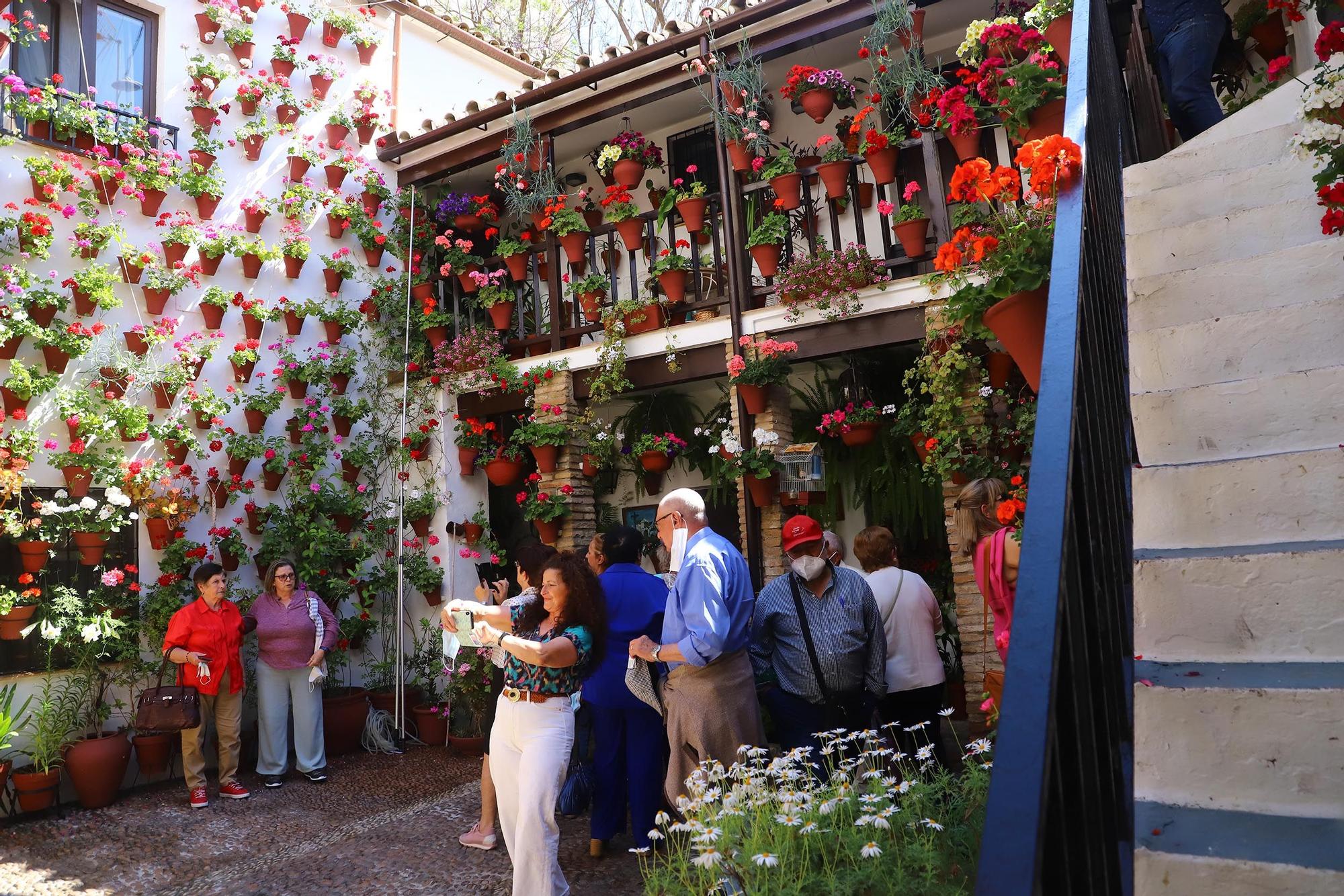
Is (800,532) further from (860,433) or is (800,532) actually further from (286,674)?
(286,674)

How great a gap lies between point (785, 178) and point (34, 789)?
7585 millimetres

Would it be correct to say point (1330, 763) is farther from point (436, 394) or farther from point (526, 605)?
point (436, 394)

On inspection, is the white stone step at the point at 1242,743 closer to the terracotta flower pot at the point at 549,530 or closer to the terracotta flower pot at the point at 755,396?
the terracotta flower pot at the point at 755,396

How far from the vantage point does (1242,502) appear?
8.27 ft

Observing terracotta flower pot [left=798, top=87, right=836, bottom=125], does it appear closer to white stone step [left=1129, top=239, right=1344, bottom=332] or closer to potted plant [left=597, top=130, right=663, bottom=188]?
potted plant [left=597, top=130, right=663, bottom=188]

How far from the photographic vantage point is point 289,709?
8.74 metres

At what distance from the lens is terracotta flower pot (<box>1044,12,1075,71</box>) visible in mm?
5633

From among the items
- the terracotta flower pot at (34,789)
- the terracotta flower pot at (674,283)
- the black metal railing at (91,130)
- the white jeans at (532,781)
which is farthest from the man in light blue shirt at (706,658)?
the black metal railing at (91,130)

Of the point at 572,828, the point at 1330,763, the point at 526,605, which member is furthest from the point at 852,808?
the point at 572,828

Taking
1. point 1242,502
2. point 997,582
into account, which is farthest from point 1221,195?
point 997,582

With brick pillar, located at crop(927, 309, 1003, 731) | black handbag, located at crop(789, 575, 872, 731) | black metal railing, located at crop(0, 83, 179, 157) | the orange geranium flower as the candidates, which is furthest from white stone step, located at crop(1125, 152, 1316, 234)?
black metal railing, located at crop(0, 83, 179, 157)

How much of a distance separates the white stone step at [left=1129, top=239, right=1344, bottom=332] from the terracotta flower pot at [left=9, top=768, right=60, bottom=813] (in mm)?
7790

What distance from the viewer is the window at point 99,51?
8.22 m

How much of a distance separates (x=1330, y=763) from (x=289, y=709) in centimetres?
872
